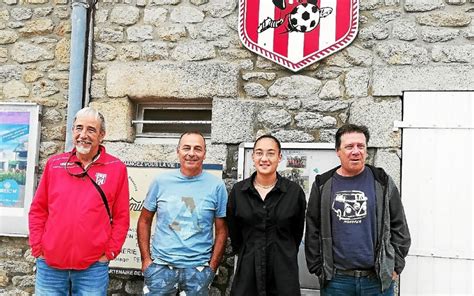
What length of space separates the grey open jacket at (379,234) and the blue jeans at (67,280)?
1.30m

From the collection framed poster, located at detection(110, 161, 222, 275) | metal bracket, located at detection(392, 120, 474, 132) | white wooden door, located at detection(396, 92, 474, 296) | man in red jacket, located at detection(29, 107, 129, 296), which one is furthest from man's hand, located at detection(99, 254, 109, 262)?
metal bracket, located at detection(392, 120, 474, 132)

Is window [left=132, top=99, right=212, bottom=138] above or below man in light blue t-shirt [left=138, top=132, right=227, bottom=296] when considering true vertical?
above

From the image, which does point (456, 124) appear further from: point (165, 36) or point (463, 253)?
point (165, 36)

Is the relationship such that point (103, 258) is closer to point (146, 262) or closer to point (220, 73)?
point (146, 262)

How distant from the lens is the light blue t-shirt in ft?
10.4

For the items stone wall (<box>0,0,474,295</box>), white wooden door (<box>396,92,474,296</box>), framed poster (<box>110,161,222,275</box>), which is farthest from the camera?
framed poster (<box>110,161,222,275</box>)

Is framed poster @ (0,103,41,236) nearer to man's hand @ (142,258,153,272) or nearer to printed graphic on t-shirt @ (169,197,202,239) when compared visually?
man's hand @ (142,258,153,272)

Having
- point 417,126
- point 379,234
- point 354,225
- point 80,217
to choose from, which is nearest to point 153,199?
point 80,217

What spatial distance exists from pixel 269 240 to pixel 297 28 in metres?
1.70

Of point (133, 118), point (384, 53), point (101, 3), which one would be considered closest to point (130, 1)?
point (101, 3)

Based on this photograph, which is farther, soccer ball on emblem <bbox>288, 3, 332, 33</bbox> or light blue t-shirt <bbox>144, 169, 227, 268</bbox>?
soccer ball on emblem <bbox>288, 3, 332, 33</bbox>

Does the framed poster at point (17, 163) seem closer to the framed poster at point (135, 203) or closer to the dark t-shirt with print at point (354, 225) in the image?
the framed poster at point (135, 203)

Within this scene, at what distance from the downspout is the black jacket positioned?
168 cm

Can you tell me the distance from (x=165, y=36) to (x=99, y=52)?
1.87 ft
